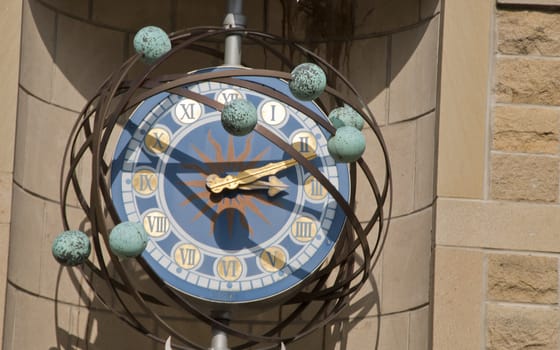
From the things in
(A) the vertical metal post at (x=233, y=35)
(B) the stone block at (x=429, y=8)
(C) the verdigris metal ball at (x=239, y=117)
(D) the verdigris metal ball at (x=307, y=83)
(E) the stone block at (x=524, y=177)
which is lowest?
(E) the stone block at (x=524, y=177)

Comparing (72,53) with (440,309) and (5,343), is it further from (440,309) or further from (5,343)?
(440,309)

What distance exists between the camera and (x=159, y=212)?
548 cm

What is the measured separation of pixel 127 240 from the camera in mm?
5125

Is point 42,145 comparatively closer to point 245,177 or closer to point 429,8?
point 245,177

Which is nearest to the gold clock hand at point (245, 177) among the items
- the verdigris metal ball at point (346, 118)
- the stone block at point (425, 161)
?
the verdigris metal ball at point (346, 118)

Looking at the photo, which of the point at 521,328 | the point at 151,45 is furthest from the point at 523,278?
the point at 151,45

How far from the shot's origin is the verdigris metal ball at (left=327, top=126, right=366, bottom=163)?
5.20 meters

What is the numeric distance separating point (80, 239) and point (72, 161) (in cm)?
30

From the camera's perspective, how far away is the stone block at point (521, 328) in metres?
5.42

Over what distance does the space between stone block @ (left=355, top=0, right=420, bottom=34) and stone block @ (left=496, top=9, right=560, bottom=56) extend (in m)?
0.33

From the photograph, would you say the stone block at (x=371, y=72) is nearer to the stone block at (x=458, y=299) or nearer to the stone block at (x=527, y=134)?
the stone block at (x=527, y=134)

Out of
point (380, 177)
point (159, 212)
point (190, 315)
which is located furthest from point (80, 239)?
point (380, 177)

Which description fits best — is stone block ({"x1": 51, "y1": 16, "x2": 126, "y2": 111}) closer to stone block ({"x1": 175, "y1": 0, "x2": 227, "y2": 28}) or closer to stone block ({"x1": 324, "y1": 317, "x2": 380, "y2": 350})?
stone block ({"x1": 175, "y1": 0, "x2": 227, "y2": 28})

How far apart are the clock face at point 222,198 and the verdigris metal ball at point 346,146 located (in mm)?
279
